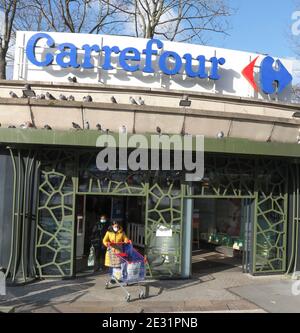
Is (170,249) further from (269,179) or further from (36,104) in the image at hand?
(36,104)

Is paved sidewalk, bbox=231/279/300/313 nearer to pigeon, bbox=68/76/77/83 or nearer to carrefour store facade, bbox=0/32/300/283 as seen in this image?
carrefour store facade, bbox=0/32/300/283

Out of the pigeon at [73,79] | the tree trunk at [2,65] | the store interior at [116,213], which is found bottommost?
the store interior at [116,213]

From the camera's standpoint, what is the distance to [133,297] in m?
9.95

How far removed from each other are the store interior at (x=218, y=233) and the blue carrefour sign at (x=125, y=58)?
5117 mm

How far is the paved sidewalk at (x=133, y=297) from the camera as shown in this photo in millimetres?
9133

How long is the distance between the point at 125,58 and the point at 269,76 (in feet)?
13.2

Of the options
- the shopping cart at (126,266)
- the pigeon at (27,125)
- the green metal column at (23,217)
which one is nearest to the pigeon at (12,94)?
the pigeon at (27,125)

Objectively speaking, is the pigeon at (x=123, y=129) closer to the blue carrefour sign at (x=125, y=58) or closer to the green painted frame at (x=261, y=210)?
the blue carrefour sign at (x=125, y=58)

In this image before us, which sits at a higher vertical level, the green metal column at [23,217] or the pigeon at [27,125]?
the pigeon at [27,125]

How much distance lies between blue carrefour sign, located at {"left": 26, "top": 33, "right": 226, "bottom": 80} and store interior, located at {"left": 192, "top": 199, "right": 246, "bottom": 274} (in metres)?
5.12

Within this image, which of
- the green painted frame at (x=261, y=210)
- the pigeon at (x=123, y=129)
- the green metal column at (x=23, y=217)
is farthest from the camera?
the green painted frame at (x=261, y=210)

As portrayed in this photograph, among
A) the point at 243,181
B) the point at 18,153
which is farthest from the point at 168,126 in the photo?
the point at 18,153

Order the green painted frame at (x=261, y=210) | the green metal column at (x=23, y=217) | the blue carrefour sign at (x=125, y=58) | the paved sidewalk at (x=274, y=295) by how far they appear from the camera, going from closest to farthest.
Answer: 1. the paved sidewalk at (x=274, y=295)
2. the green metal column at (x=23, y=217)
3. the blue carrefour sign at (x=125, y=58)
4. the green painted frame at (x=261, y=210)

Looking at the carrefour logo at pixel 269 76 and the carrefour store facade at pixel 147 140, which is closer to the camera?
the carrefour store facade at pixel 147 140
